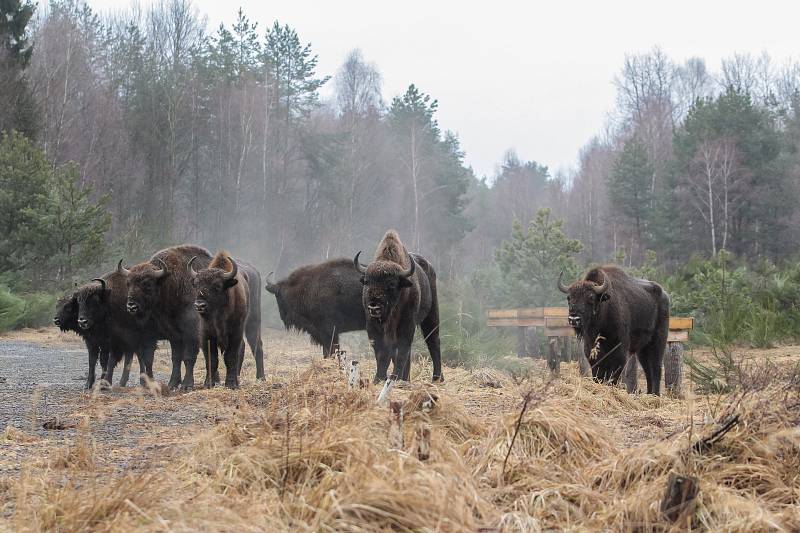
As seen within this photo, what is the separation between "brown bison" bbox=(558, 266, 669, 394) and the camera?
10680mm

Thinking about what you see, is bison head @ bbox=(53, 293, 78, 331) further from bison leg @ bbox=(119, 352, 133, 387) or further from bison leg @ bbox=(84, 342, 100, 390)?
bison leg @ bbox=(119, 352, 133, 387)

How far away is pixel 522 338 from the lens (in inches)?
717

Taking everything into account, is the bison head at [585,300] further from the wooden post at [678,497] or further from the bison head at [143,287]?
the wooden post at [678,497]

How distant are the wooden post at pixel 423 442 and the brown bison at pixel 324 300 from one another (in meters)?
8.26

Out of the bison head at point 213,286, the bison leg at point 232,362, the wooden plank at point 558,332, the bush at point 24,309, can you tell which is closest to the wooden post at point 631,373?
the wooden plank at point 558,332

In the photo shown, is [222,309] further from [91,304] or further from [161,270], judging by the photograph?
[91,304]

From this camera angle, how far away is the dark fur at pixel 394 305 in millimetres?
11031

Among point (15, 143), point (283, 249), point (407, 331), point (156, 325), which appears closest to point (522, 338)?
point (407, 331)

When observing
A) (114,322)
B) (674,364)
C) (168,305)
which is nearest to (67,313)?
(114,322)

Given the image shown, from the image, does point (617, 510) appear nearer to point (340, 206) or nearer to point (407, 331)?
point (407, 331)

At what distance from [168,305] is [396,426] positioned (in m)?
7.34

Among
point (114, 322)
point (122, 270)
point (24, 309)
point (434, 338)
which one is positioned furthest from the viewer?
point (24, 309)

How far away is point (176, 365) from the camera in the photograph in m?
11.1

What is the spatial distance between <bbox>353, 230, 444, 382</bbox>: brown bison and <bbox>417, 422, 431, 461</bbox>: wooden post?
19.4ft
